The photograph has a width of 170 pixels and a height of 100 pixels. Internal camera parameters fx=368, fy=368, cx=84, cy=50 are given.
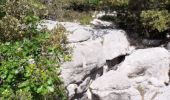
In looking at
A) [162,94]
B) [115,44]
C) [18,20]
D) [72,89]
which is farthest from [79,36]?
[18,20]

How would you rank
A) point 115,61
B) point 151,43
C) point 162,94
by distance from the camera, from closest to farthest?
1. point 162,94
2. point 115,61
3. point 151,43

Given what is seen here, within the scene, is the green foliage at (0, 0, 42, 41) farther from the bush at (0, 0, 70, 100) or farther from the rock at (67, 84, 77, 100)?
the rock at (67, 84, 77, 100)

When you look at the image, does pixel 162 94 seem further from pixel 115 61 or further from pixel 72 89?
pixel 115 61

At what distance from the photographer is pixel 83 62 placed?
41.8 ft

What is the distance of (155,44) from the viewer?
51.0 ft

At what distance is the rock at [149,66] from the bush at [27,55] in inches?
209

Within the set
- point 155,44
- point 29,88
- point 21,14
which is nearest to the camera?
point 29,88

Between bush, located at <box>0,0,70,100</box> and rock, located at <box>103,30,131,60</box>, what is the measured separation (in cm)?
559

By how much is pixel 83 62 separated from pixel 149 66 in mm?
2467

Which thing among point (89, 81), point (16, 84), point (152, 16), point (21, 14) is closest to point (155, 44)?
point (152, 16)

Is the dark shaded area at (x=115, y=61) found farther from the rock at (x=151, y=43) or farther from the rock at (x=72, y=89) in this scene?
the rock at (x=72, y=89)

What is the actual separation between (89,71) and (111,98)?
1.40 m

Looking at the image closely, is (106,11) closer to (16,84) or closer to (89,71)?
(89,71)

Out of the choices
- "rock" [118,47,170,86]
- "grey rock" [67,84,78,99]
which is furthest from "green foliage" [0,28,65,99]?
"rock" [118,47,170,86]
